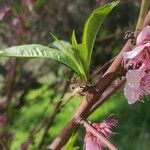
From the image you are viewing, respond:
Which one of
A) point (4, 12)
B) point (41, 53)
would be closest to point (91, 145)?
point (41, 53)

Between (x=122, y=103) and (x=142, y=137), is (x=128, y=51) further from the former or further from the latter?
(x=122, y=103)

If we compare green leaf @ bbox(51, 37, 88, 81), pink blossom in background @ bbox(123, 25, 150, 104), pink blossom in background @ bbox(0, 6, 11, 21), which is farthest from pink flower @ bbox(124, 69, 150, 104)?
pink blossom in background @ bbox(0, 6, 11, 21)

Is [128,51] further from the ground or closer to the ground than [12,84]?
further from the ground

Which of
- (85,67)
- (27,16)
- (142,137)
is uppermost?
(85,67)

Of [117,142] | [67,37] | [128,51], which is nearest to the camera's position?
[128,51]

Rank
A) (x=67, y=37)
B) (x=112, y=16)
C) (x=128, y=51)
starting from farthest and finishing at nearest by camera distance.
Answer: (x=112, y=16) → (x=67, y=37) → (x=128, y=51)

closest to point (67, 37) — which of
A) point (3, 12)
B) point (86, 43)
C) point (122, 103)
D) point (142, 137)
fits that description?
point (3, 12)

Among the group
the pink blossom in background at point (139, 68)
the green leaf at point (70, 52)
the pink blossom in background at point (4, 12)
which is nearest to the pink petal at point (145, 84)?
the pink blossom in background at point (139, 68)

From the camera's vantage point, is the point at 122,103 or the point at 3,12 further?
the point at 122,103
